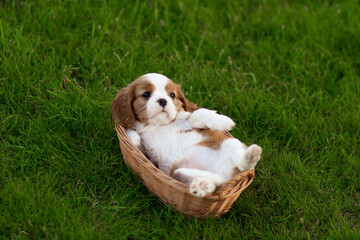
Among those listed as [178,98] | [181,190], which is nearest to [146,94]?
[178,98]

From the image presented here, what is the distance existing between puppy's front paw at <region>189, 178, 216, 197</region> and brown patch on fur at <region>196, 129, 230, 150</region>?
529mm

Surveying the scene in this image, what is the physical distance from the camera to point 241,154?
3141 mm

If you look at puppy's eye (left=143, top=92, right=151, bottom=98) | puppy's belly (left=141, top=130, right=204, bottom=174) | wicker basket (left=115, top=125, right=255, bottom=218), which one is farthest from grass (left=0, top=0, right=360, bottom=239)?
puppy's eye (left=143, top=92, right=151, bottom=98)

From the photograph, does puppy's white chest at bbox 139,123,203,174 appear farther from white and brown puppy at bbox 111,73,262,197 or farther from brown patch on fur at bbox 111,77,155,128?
brown patch on fur at bbox 111,77,155,128

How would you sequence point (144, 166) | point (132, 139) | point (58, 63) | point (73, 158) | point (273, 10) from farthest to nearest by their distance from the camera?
point (273, 10)
point (58, 63)
point (73, 158)
point (132, 139)
point (144, 166)

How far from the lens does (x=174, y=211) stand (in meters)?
3.34

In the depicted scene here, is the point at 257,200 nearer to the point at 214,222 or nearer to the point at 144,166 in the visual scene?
the point at 214,222

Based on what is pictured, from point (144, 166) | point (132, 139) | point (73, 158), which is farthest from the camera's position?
point (73, 158)

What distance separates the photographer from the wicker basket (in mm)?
3074

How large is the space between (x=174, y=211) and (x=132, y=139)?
645 mm

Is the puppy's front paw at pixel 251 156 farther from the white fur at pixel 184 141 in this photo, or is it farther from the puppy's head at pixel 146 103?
the puppy's head at pixel 146 103

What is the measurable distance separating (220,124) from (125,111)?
30.8 inches

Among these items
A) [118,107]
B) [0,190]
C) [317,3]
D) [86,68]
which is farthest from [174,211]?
[317,3]

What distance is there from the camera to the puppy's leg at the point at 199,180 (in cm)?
290
